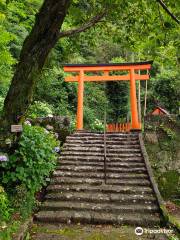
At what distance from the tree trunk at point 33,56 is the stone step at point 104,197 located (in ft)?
7.49

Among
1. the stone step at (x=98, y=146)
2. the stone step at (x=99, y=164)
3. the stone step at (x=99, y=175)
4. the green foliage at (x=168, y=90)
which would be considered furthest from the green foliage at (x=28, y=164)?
the green foliage at (x=168, y=90)

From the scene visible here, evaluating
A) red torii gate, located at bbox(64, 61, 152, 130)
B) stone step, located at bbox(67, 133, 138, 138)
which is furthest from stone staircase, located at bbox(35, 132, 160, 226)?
red torii gate, located at bbox(64, 61, 152, 130)

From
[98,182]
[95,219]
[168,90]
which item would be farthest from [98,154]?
[168,90]

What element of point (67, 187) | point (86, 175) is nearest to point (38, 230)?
point (67, 187)

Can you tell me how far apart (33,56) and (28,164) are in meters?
2.17

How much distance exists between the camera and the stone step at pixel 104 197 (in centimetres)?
723

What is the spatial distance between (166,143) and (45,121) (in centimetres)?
414

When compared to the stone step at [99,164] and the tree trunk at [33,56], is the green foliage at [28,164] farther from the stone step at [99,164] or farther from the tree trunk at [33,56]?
the stone step at [99,164]

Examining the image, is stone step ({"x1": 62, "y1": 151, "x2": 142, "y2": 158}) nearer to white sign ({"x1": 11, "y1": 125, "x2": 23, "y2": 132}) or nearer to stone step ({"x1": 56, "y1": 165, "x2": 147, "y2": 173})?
stone step ({"x1": 56, "y1": 165, "x2": 147, "y2": 173})

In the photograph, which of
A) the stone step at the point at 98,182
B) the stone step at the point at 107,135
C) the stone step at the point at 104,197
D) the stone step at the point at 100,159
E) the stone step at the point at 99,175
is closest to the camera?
the stone step at the point at 104,197

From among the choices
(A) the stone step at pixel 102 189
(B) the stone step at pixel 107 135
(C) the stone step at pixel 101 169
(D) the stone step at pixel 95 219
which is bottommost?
(D) the stone step at pixel 95 219

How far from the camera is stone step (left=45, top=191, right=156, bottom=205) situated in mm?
7230

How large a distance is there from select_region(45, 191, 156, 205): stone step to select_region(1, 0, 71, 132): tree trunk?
2.28 m

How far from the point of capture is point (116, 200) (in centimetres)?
723
